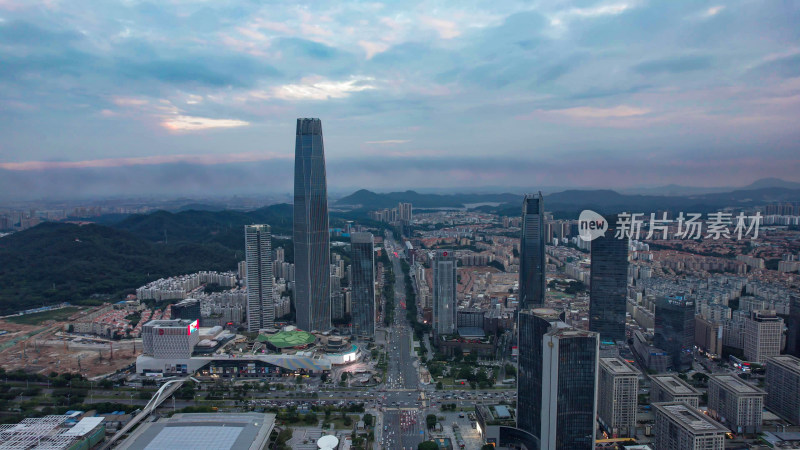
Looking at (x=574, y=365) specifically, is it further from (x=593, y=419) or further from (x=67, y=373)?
(x=67, y=373)

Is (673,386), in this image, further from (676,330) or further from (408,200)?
(408,200)

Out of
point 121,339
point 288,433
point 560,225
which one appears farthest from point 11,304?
point 560,225

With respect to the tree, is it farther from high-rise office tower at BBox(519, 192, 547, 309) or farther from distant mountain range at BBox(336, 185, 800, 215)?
distant mountain range at BBox(336, 185, 800, 215)

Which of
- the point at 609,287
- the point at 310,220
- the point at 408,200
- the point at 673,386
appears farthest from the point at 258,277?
the point at 408,200

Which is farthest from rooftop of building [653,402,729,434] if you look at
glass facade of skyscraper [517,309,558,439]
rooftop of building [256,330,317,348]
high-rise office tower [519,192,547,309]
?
rooftop of building [256,330,317,348]

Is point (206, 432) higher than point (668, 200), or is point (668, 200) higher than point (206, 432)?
point (668, 200)
